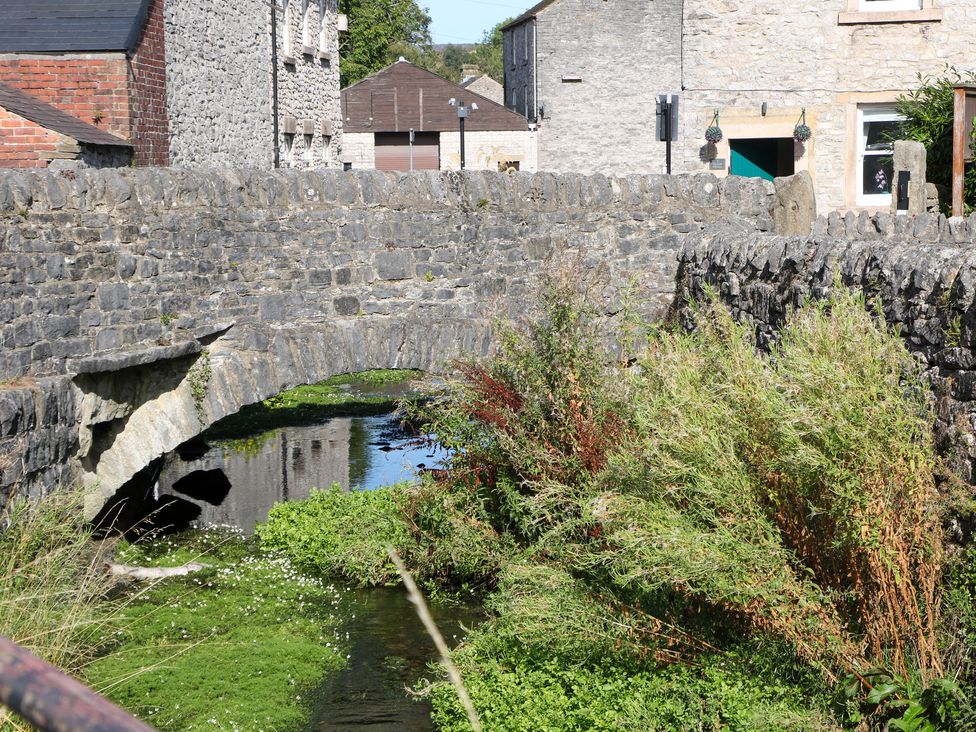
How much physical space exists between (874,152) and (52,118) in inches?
468

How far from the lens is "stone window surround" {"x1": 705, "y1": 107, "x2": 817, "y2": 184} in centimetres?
1759

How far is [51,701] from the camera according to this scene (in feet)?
3.26

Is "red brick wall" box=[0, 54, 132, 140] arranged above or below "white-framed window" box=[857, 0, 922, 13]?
below

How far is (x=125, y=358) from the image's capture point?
819 centimetres

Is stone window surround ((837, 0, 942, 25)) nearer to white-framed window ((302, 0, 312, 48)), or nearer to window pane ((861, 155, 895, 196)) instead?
window pane ((861, 155, 895, 196))

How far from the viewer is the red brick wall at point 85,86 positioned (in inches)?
500

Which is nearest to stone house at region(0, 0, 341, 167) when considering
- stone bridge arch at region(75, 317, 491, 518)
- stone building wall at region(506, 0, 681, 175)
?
stone building wall at region(506, 0, 681, 175)

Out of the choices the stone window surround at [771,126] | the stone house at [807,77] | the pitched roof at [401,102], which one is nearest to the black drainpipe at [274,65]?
the stone house at [807,77]

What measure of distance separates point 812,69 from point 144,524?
12013 millimetres

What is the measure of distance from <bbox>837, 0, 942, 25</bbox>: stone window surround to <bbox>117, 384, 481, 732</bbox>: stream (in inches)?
355

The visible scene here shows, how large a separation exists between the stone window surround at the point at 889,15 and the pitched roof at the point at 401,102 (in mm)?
12644

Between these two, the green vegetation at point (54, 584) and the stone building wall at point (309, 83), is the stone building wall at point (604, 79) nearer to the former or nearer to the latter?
the stone building wall at point (309, 83)

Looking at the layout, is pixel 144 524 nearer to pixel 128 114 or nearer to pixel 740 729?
pixel 128 114

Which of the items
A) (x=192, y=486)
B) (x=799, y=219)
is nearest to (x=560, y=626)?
(x=799, y=219)
